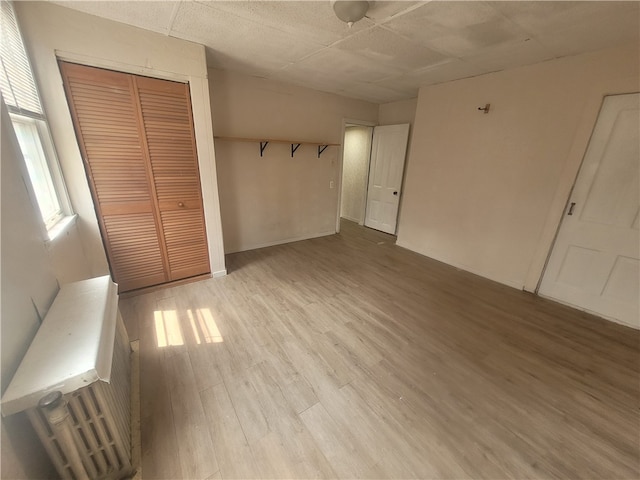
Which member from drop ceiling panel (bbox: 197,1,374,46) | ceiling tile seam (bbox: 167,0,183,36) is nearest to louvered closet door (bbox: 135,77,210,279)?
ceiling tile seam (bbox: 167,0,183,36)

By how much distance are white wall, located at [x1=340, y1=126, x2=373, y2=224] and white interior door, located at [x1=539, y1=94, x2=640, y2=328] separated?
3246 mm

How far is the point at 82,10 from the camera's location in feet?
6.10

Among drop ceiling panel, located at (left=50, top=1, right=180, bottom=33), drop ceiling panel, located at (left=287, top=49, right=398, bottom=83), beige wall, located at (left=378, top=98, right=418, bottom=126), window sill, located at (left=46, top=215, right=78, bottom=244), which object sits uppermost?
drop ceiling panel, located at (left=287, top=49, right=398, bottom=83)

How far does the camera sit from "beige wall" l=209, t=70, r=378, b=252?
336 cm

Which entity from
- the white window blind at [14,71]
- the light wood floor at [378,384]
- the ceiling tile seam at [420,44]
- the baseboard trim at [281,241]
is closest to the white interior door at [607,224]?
the light wood floor at [378,384]

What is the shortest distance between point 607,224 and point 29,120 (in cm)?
497

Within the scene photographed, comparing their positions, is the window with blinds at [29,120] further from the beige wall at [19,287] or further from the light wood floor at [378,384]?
the light wood floor at [378,384]

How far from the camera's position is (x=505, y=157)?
2914mm

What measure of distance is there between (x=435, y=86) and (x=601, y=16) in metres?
1.83

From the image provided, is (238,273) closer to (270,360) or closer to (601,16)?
(270,360)

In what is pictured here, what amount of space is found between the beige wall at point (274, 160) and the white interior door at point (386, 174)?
58 cm

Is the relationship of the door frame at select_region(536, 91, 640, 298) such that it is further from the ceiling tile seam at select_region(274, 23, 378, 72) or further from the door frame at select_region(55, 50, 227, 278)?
the door frame at select_region(55, 50, 227, 278)

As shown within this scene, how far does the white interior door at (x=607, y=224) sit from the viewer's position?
2.21 m

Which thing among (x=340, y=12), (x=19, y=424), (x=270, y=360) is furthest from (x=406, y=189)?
(x=19, y=424)
